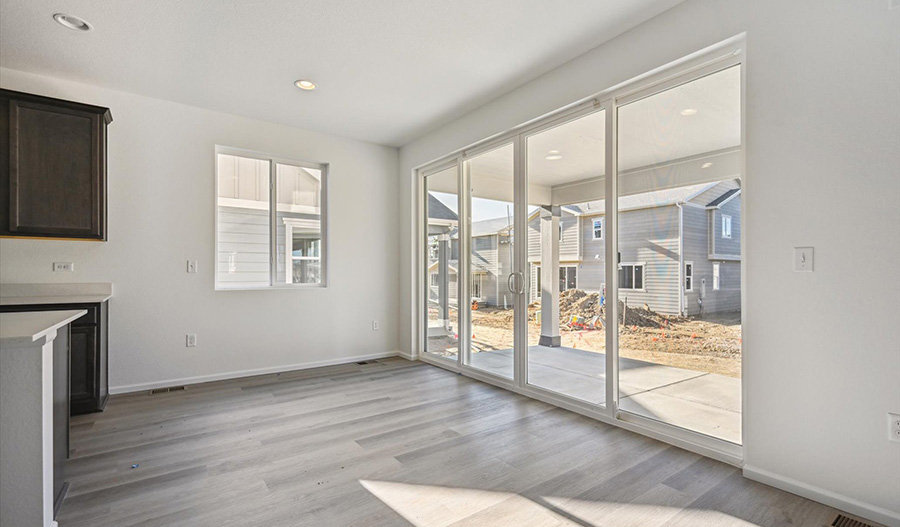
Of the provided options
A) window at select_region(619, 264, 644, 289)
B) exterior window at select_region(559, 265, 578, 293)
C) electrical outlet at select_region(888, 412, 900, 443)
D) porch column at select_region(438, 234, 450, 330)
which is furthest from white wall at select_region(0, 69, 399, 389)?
electrical outlet at select_region(888, 412, 900, 443)

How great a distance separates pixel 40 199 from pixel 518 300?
393 cm

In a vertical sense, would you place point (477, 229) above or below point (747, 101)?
below

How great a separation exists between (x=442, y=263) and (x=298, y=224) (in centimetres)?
174

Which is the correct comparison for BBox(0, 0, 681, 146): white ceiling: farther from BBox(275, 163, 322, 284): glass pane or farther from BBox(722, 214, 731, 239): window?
BBox(722, 214, 731, 239): window

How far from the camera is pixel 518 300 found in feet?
12.8

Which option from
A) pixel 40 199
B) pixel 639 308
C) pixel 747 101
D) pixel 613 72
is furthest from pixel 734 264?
pixel 40 199

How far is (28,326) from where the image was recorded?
163 cm

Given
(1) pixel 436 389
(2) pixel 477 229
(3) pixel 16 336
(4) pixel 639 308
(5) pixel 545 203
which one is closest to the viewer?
(3) pixel 16 336

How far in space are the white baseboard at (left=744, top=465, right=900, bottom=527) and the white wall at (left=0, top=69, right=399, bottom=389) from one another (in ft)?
13.4

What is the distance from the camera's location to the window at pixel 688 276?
2.70 metres

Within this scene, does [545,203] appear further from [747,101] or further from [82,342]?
[82,342]

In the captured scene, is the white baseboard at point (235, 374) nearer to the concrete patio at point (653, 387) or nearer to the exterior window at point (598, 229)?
the concrete patio at point (653, 387)

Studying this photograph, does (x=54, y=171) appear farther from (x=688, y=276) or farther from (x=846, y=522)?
(x=846, y=522)

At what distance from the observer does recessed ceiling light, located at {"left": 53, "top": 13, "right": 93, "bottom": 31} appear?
2706 millimetres
